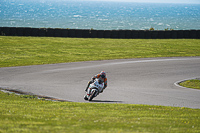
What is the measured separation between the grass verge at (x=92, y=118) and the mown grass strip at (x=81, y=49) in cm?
1210

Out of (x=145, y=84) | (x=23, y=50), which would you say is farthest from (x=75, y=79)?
(x=23, y=50)

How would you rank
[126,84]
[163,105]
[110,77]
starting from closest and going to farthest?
[163,105] → [126,84] → [110,77]

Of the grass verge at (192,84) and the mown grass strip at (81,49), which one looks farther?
the mown grass strip at (81,49)

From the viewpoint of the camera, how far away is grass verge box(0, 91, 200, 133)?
24.8ft

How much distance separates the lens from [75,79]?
1762cm

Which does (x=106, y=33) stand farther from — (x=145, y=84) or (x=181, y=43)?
(x=145, y=84)

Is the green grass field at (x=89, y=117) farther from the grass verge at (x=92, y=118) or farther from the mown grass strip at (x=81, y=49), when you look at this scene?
the mown grass strip at (x=81, y=49)

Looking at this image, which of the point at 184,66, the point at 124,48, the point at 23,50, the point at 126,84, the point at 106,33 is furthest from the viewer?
the point at 106,33

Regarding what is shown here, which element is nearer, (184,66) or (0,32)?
(184,66)

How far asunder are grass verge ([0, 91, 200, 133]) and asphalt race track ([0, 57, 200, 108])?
1881mm

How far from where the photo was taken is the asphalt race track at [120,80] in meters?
13.8

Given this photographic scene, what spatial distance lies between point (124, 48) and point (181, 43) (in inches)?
283

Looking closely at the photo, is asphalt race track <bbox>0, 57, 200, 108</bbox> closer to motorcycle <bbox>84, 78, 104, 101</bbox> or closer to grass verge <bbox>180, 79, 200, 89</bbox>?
motorcycle <bbox>84, 78, 104, 101</bbox>

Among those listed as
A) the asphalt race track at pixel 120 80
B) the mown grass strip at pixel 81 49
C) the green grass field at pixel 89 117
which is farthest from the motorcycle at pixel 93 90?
the mown grass strip at pixel 81 49
